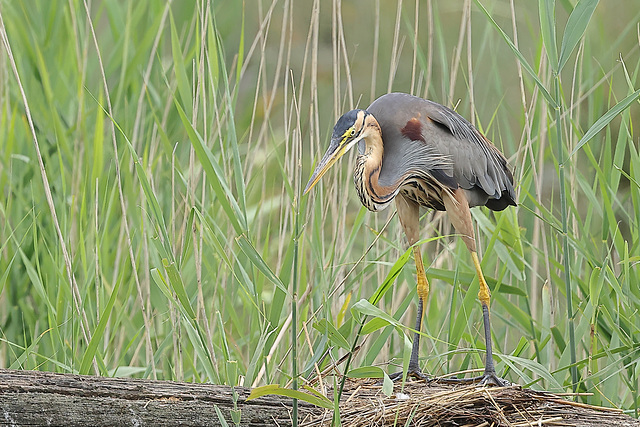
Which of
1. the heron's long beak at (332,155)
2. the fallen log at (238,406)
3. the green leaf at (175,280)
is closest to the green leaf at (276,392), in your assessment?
the fallen log at (238,406)

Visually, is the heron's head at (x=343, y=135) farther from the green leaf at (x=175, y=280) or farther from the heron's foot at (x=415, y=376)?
the heron's foot at (x=415, y=376)

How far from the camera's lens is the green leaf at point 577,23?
109 centimetres

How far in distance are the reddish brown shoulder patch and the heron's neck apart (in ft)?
0.17

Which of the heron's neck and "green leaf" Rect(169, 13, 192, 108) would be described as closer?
the heron's neck

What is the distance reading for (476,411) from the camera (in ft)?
3.49

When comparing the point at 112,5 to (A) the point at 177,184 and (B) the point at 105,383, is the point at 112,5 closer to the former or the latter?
(A) the point at 177,184

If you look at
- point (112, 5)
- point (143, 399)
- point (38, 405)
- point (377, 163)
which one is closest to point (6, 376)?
point (38, 405)

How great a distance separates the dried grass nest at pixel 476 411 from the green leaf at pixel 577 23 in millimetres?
506

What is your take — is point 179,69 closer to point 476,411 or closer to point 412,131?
point 412,131

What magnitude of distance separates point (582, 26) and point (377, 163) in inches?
14.7

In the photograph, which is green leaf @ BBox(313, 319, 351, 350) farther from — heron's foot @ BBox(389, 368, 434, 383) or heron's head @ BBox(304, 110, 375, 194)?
heron's foot @ BBox(389, 368, 434, 383)

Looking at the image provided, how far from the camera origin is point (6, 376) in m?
0.96

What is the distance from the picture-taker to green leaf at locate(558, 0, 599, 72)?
1.09m

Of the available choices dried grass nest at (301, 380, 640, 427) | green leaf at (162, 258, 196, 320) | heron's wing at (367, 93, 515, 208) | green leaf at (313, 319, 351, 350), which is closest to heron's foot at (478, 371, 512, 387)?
dried grass nest at (301, 380, 640, 427)
